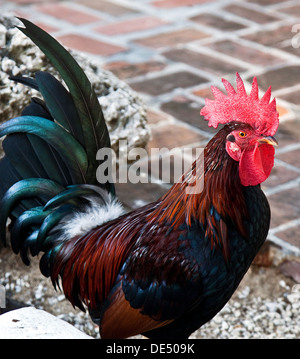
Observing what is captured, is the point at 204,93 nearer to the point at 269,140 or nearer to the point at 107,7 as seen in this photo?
the point at 107,7

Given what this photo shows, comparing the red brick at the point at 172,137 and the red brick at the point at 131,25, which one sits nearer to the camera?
the red brick at the point at 172,137

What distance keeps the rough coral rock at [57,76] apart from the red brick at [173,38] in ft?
6.25

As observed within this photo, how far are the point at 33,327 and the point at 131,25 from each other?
11.2ft

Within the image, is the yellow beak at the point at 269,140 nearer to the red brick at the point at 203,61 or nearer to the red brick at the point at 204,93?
the red brick at the point at 204,93

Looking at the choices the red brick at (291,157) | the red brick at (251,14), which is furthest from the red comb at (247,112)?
the red brick at (251,14)

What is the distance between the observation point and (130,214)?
2.33 metres

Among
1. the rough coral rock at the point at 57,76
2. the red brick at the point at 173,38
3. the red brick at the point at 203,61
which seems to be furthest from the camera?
the red brick at the point at 173,38

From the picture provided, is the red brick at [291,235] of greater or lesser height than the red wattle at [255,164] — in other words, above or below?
below

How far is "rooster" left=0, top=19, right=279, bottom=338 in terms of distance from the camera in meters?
2.04

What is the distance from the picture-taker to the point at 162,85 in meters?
4.41

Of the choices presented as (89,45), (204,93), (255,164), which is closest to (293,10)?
(204,93)

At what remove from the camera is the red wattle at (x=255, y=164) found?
2.00m

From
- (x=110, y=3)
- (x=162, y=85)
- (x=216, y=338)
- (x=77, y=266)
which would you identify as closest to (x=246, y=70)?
(x=162, y=85)

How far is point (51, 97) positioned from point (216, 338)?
1224 mm
